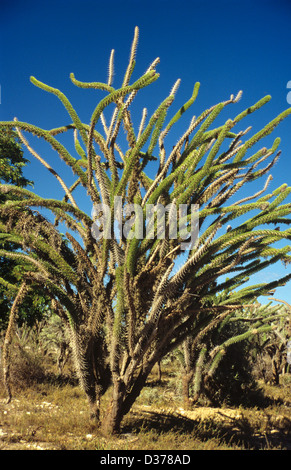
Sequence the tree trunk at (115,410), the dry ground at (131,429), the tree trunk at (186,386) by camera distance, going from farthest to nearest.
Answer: the tree trunk at (186,386)
the tree trunk at (115,410)
the dry ground at (131,429)

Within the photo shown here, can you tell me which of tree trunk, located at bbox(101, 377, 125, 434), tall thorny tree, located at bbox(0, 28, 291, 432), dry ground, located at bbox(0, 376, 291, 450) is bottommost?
dry ground, located at bbox(0, 376, 291, 450)

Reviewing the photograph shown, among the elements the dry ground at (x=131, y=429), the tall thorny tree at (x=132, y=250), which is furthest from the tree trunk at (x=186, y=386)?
the tall thorny tree at (x=132, y=250)

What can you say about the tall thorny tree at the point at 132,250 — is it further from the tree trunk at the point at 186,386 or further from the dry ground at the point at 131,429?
the tree trunk at the point at 186,386

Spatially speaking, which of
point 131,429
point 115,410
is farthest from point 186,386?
point 115,410

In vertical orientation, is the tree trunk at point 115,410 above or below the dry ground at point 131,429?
above

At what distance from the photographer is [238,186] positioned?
5305 mm

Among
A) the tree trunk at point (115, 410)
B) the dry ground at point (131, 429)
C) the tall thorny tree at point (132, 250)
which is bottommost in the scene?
the dry ground at point (131, 429)

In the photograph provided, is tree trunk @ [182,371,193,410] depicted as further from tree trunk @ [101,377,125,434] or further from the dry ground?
tree trunk @ [101,377,125,434]

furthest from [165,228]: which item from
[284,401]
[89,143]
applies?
[284,401]

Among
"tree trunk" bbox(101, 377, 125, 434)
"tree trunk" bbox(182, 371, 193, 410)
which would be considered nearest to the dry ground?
"tree trunk" bbox(101, 377, 125, 434)

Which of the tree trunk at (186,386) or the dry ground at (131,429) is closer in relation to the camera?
the dry ground at (131,429)

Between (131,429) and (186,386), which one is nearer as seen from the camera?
(131,429)

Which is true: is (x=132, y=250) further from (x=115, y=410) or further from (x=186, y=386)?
(x=186, y=386)

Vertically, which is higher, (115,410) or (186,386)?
(115,410)
